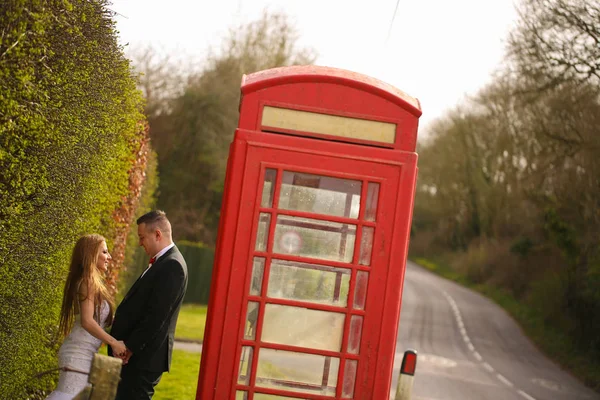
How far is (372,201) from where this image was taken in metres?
5.27

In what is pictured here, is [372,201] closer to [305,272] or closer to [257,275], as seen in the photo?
[305,272]

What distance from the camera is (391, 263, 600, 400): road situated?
1515cm

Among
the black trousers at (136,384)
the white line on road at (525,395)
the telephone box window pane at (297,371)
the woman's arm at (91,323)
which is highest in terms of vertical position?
the woman's arm at (91,323)

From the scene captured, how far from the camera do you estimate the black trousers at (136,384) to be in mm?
5074

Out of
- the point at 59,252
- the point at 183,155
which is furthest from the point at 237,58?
the point at 59,252

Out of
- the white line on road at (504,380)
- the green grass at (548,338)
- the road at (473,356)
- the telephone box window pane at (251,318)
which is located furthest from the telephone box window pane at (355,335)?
the green grass at (548,338)

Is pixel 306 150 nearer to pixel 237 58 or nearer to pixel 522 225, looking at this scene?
pixel 237 58

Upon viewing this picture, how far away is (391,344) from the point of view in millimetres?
5242

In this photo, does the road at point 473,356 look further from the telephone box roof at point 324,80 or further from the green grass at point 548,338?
the telephone box roof at point 324,80

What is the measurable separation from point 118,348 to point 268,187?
52.4 inches

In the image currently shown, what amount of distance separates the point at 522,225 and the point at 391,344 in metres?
33.3

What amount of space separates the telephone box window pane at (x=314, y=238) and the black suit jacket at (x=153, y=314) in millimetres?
659

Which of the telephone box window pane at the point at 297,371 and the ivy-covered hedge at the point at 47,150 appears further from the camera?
the telephone box window pane at the point at 297,371

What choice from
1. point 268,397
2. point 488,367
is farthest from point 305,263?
point 488,367
